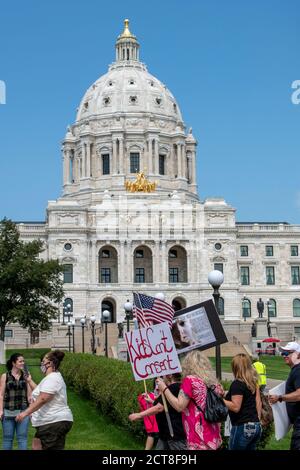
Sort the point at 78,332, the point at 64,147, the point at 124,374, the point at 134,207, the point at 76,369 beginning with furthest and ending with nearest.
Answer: the point at 64,147 → the point at 134,207 → the point at 78,332 → the point at 76,369 → the point at 124,374

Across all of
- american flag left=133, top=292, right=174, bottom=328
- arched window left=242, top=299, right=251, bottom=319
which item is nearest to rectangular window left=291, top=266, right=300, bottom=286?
arched window left=242, top=299, right=251, bottom=319

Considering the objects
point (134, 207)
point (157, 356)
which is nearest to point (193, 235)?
point (134, 207)

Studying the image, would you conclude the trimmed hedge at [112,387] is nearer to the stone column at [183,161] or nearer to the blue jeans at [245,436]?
the blue jeans at [245,436]

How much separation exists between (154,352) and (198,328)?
5.49 ft

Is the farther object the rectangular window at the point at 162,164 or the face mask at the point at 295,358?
the rectangular window at the point at 162,164

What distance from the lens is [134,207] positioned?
98.2 meters

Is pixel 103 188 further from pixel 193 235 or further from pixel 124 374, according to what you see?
pixel 124 374

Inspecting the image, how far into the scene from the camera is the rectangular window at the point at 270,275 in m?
103

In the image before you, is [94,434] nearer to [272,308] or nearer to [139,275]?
[139,275]

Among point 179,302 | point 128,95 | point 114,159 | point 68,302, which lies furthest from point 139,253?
point 128,95

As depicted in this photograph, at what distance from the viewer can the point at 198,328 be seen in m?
13.5

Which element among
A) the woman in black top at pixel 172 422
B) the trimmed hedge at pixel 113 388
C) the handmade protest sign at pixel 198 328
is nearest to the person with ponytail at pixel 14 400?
the handmade protest sign at pixel 198 328

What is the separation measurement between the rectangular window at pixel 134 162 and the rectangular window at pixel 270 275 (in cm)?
2195
